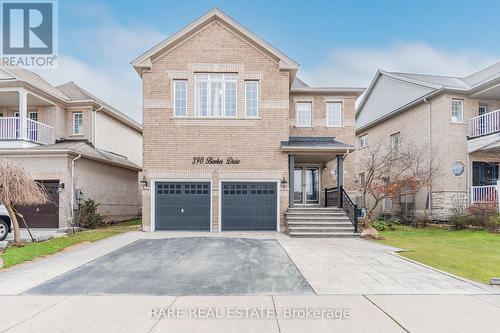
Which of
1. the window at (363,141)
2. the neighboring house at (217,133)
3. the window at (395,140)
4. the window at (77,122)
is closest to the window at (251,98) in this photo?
the neighboring house at (217,133)

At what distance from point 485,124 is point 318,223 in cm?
1122

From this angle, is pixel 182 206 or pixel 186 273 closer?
pixel 186 273

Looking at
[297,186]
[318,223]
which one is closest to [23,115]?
[297,186]

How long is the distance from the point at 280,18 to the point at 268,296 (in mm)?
21895

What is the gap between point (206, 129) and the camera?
49.2 ft

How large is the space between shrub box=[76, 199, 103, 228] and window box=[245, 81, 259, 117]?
29.9ft

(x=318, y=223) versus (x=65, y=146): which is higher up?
(x=65, y=146)

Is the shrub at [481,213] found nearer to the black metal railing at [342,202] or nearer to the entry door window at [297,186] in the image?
the black metal railing at [342,202]

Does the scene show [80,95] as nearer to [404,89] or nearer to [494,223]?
[404,89]

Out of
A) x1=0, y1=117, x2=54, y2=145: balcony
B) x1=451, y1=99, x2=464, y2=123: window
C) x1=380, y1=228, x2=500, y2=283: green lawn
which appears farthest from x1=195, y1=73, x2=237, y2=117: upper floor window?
x1=451, y1=99, x2=464, y2=123: window

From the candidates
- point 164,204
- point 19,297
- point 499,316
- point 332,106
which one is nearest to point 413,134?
point 332,106

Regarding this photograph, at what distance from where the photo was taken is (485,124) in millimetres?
16953

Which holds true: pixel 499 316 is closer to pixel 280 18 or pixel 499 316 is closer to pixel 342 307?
pixel 342 307

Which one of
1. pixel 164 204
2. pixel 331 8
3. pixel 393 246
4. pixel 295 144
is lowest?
pixel 393 246
